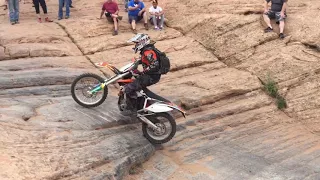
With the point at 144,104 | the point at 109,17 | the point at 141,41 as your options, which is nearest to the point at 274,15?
the point at 109,17

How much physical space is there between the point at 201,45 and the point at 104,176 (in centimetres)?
756

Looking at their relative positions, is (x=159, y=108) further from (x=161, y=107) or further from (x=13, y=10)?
(x=13, y=10)

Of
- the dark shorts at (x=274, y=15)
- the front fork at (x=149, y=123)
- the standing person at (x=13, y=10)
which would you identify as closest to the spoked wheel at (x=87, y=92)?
the front fork at (x=149, y=123)

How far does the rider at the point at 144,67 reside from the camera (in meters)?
8.02

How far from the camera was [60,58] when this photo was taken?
36.9ft

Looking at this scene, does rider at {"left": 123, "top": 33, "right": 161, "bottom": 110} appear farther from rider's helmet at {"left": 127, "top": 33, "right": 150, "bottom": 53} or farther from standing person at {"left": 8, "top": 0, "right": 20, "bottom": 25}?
standing person at {"left": 8, "top": 0, "right": 20, "bottom": 25}

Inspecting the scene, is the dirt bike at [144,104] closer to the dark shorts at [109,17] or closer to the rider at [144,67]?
the rider at [144,67]

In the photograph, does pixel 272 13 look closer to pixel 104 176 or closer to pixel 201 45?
pixel 201 45

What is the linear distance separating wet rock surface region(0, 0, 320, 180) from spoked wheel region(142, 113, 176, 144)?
214 millimetres

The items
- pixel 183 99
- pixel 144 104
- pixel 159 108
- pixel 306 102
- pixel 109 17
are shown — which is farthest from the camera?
pixel 109 17

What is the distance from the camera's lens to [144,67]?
8164 mm

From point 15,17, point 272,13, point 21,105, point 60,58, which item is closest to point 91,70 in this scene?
point 60,58

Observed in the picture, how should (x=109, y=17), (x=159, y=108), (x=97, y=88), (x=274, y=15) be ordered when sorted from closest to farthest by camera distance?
(x=159, y=108), (x=97, y=88), (x=274, y=15), (x=109, y=17)

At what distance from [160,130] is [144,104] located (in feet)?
2.03
